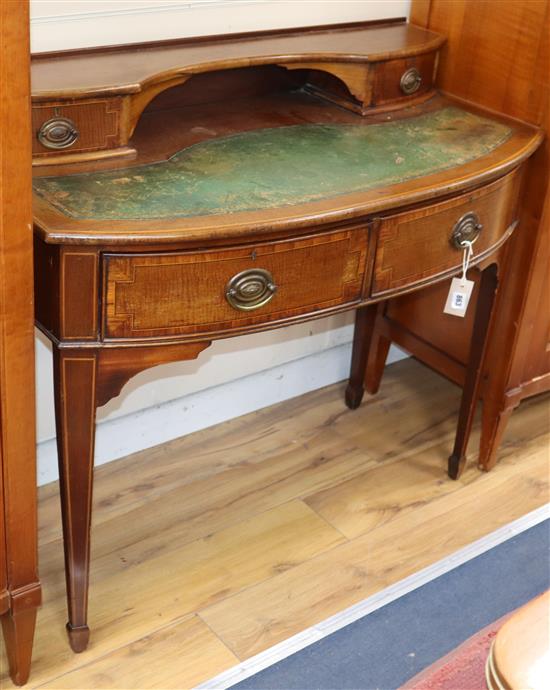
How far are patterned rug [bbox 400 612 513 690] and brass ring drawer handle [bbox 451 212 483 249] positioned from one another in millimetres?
746

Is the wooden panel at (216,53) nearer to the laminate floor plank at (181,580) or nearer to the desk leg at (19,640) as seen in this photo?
the desk leg at (19,640)

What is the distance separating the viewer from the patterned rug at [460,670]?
196cm

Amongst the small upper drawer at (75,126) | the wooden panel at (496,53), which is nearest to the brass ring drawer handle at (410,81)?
the wooden panel at (496,53)

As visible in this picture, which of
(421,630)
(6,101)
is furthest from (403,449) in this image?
(6,101)

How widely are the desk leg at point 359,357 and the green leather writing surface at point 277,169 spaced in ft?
2.39

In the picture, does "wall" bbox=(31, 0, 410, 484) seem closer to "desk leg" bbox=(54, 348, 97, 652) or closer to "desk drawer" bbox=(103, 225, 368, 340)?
"desk leg" bbox=(54, 348, 97, 652)

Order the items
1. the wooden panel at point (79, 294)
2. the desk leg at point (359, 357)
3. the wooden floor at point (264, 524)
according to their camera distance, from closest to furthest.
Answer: the wooden panel at point (79, 294)
the wooden floor at point (264, 524)
the desk leg at point (359, 357)

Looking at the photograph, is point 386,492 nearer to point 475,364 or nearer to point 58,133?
point 475,364

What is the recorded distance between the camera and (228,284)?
1678 mm

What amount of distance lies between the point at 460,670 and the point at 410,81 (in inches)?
48.1

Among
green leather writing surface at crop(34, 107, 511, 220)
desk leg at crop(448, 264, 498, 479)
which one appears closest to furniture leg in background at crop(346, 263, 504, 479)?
desk leg at crop(448, 264, 498, 479)

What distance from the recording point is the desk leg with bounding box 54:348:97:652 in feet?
5.50

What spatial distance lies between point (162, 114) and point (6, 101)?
702mm

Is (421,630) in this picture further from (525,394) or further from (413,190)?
(413,190)
